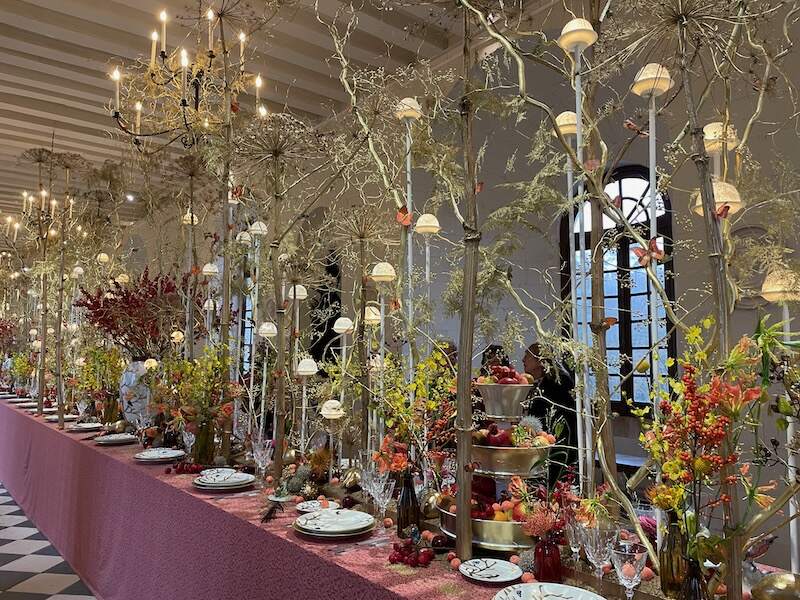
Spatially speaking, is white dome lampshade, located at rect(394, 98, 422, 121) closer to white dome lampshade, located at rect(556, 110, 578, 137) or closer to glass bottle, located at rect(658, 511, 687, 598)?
white dome lampshade, located at rect(556, 110, 578, 137)

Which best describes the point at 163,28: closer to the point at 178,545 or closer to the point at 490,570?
the point at 178,545

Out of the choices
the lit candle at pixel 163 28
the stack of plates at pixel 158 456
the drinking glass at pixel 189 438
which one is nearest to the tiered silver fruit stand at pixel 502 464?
the drinking glass at pixel 189 438

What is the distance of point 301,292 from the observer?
2.98 meters

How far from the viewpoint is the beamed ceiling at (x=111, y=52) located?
4801 mm

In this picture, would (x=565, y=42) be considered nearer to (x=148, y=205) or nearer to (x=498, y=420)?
(x=498, y=420)

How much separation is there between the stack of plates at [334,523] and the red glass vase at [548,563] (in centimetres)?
60

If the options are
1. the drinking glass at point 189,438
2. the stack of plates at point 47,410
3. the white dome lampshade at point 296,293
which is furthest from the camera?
the stack of plates at point 47,410

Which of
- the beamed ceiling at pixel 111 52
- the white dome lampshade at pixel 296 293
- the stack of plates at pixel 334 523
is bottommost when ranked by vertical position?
the stack of plates at pixel 334 523

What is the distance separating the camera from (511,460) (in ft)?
5.67

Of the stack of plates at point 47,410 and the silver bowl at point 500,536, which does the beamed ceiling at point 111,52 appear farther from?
the silver bowl at point 500,536

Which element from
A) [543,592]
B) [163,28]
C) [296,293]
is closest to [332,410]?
[296,293]

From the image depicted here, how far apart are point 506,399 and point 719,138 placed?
885mm

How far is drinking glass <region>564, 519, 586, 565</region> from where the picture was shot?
145cm

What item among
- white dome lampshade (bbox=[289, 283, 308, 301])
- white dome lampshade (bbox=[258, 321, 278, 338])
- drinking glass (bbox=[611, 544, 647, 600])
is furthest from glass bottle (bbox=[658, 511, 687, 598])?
white dome lampshade (bbox=[258, 321, 278, 338])
